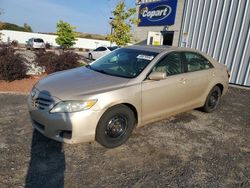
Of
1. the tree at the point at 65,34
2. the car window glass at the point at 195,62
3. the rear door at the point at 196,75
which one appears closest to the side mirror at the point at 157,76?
the rear door at the point at 196,75

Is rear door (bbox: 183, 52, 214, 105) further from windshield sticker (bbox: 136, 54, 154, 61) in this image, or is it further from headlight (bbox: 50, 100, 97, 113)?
headlight (bbox: 50, 100, 97, 113)

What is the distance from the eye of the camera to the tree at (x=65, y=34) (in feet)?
105

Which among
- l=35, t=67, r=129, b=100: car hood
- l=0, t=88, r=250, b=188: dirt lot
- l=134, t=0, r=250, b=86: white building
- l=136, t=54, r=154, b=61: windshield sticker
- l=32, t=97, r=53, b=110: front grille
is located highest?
l=134, t=0, r=250, b=86: white building

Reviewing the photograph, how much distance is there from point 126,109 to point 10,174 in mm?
1826

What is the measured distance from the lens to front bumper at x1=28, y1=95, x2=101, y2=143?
3061 millimetres

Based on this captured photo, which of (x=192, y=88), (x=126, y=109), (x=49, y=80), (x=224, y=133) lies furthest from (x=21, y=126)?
(x=224, y=133)

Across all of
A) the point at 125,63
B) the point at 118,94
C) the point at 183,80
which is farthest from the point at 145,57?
the point at 118,94

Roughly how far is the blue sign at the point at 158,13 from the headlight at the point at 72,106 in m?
10.3

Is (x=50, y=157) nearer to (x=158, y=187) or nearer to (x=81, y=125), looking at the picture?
(x=81, y=125)

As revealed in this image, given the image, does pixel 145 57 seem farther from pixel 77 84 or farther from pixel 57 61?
pixel 57 61

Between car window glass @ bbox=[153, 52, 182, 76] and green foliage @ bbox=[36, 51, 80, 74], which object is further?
green foliage @ bbox=[36, 51, 80, 74]

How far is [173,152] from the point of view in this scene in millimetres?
3582

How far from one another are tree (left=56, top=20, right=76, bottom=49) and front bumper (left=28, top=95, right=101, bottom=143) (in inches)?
1239

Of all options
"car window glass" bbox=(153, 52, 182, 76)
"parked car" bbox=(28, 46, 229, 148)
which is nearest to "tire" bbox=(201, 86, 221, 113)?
"parked car" bbox=(28, 46, 229, 148)
